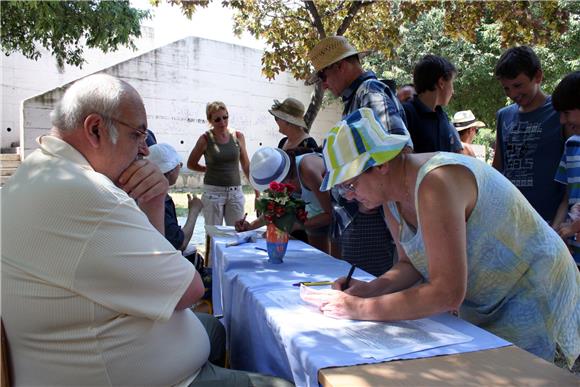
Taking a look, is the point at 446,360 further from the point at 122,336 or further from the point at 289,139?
the point at 289,139

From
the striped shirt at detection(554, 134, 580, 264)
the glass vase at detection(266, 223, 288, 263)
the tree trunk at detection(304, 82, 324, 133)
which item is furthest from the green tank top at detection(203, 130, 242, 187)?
the striped shirt at detection(554, 134, 580, 264)

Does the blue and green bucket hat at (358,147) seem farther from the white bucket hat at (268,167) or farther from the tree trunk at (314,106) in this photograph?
the tree trunk at (314,106)

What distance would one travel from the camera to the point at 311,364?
3.99 feet

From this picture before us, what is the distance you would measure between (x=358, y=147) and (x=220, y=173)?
3.94 meters

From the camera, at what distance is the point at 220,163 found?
5.25 meters

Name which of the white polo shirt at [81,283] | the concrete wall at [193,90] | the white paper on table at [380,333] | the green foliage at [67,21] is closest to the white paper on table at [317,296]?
the white paper on table at [380,333]

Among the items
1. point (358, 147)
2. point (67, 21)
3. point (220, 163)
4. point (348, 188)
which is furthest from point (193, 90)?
point (358, 147)

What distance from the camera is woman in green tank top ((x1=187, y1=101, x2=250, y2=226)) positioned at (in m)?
5.23

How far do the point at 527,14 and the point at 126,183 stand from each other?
223 inches

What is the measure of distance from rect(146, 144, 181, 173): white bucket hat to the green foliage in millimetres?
4092

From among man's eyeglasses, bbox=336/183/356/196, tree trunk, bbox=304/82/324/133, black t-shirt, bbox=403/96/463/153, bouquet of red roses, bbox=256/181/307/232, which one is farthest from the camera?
tree trunk, bbox=304/82/324/133

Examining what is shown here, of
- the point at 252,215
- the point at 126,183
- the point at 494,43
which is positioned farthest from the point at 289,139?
the point at 494,43

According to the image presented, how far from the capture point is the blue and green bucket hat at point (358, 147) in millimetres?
1415

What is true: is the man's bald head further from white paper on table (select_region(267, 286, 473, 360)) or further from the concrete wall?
the concrete wall
